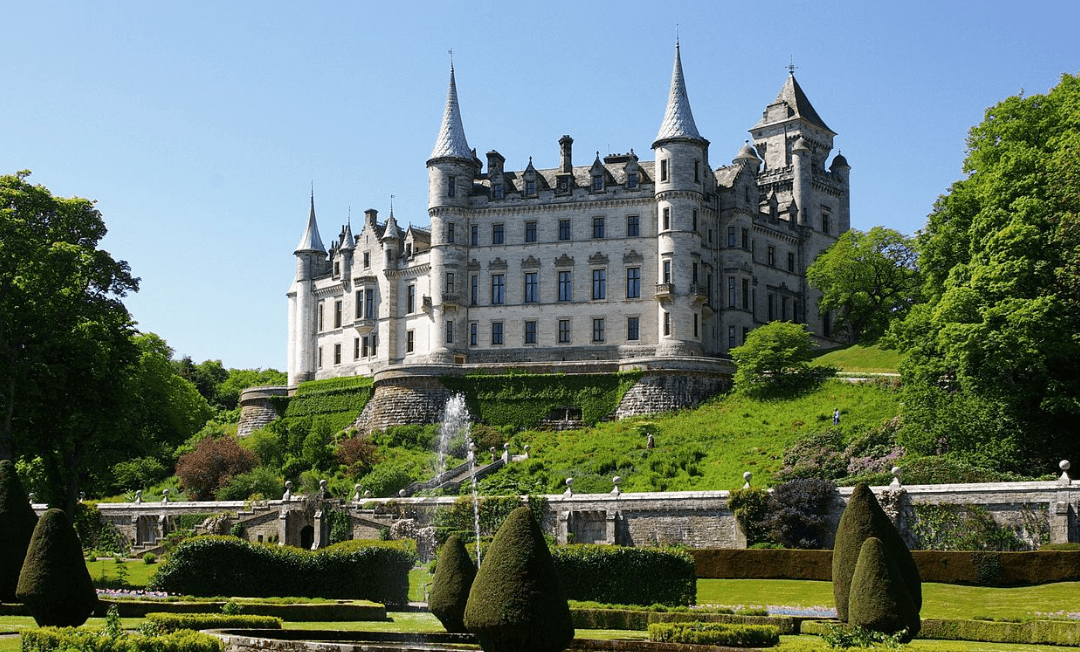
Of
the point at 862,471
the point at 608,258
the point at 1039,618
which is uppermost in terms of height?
the point at 608,258

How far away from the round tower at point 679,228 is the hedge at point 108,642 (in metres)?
50.1

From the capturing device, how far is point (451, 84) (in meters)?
75.6

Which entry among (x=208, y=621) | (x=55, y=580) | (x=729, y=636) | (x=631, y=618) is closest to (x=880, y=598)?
(x=729, y=636)

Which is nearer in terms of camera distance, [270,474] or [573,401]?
[270,474]

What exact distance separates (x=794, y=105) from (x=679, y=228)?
58.5 feet

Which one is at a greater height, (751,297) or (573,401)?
(751,297)

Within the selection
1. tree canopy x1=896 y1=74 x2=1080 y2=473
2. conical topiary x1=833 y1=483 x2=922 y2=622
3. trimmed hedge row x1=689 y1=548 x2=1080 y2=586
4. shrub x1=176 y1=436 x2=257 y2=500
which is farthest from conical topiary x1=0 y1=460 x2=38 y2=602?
shrub x1=176 y1=436 x2=257 y2=500

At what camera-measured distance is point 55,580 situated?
2342 cm

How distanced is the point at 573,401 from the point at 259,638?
→ 4588 cm

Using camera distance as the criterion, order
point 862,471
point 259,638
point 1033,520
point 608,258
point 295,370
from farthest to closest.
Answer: point 295,370, point 608,258, point 862,471, point 1033,520, point 259,638

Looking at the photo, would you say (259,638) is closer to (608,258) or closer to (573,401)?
(573,401)

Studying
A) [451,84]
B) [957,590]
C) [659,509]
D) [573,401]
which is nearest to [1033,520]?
[957,590]

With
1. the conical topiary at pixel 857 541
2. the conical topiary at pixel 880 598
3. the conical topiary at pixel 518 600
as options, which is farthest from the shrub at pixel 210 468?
the conical topiary at pixel 880 598

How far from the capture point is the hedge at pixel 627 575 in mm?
33469
